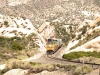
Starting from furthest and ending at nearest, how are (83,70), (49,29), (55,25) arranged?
(55,25), (49,29), (83,70)

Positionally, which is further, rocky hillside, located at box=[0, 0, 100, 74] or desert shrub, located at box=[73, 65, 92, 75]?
rocky hillside, located at box=[0, 0, 100, 74]

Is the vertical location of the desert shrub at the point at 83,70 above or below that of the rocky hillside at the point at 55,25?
below

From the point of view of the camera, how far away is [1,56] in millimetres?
50406

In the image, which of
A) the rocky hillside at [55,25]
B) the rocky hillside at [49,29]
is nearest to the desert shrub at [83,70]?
the rocky hillside at [49,29]

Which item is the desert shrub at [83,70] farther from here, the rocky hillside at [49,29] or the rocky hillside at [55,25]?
the rocky hillside at [55,25]

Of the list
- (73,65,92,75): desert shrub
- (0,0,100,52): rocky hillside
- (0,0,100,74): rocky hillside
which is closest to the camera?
(73,65,92,75): desert shrub

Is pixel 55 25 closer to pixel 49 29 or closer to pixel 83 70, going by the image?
pixel 49 29

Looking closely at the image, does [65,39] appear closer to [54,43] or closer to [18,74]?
[54,43]

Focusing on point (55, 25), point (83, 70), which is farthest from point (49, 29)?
point (83, 70)

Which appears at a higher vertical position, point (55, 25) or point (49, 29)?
point (55, 25)

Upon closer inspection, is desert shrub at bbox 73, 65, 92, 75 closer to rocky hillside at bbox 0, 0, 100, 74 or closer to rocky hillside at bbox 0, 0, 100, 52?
rocky hillside at bbox 0, 0, 100, 74

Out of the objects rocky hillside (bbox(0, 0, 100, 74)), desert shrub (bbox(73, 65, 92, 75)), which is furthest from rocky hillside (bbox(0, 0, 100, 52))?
desert shrub (bbox(73, 65, 92, 75))

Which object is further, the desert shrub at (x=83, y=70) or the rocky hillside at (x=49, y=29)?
the rocky hillside at (x=49, y=29)

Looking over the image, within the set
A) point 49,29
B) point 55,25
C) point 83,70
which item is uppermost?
point 55,25
